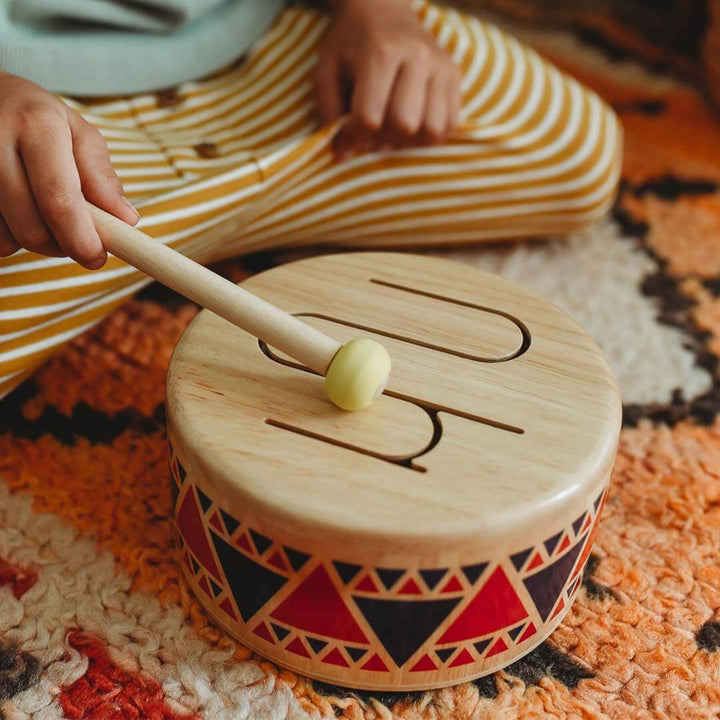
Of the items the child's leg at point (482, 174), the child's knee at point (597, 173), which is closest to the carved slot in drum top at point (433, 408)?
the child's leg at point (482, 174)

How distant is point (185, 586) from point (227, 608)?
59 mm

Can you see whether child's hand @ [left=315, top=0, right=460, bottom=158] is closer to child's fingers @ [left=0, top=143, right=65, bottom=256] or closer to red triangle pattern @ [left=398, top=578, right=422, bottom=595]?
child's fingers @ [left=0, top=143, right=65, bottom=256]

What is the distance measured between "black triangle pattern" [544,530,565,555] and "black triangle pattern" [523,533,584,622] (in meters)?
0.01

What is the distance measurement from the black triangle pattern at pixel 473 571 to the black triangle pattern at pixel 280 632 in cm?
11

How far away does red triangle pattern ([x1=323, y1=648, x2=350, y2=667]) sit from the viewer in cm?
47

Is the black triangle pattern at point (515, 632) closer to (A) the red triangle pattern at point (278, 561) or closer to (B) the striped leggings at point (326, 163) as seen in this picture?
(A) the red triangle pattern at point (278, 561)

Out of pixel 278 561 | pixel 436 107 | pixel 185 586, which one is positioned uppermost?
pixel 436 107

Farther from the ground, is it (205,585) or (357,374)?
(357,374)

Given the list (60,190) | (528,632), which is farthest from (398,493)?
(60,190)

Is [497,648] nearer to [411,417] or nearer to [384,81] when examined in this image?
[411,417]

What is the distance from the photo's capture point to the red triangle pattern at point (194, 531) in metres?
0.48

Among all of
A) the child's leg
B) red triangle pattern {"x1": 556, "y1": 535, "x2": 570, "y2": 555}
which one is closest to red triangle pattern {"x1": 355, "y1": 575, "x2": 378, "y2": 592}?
red triangle pattern {"x1": 556, "y1": 535, "x2": 570, "y2": 555}

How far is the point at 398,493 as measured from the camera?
1.40ft

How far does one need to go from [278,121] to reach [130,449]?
35cm
